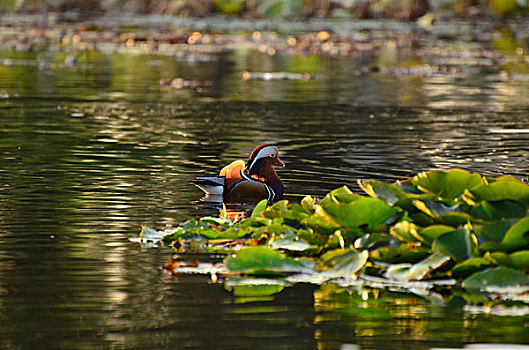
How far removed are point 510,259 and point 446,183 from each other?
48.4 inches

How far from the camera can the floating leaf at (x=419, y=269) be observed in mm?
7281

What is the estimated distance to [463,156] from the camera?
13695 millimetres

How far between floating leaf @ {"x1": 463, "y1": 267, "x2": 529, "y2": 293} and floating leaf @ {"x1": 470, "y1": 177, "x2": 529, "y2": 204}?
861 mm

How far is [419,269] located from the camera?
7.31 meters

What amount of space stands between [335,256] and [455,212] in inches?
35.5

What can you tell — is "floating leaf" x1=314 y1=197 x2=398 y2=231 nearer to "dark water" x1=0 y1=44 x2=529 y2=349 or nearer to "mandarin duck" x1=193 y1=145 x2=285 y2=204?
"dark water" x1=0 y1=44 x2=529 y2=349

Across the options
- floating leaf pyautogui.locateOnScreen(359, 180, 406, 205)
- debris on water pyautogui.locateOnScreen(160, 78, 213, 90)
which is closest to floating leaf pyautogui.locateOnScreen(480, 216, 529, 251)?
Result: floating leaf pyautogui.locateOnScreen(359, 180, 406, 205)

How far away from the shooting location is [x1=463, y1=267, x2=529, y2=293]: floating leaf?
23.2ft

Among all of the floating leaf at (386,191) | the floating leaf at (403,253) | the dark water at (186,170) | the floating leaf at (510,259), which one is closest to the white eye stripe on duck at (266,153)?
the dark water at (186,170)

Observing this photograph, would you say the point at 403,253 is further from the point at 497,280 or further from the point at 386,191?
the point at 386,191

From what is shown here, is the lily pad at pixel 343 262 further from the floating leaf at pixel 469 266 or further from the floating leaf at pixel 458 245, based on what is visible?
the floating leaf at pixel 469 266

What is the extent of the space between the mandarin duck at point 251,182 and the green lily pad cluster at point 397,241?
1787 mm

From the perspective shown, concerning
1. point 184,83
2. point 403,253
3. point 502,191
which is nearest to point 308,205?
point 403,253

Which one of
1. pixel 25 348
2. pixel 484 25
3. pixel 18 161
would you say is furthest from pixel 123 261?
pixel 484 25
